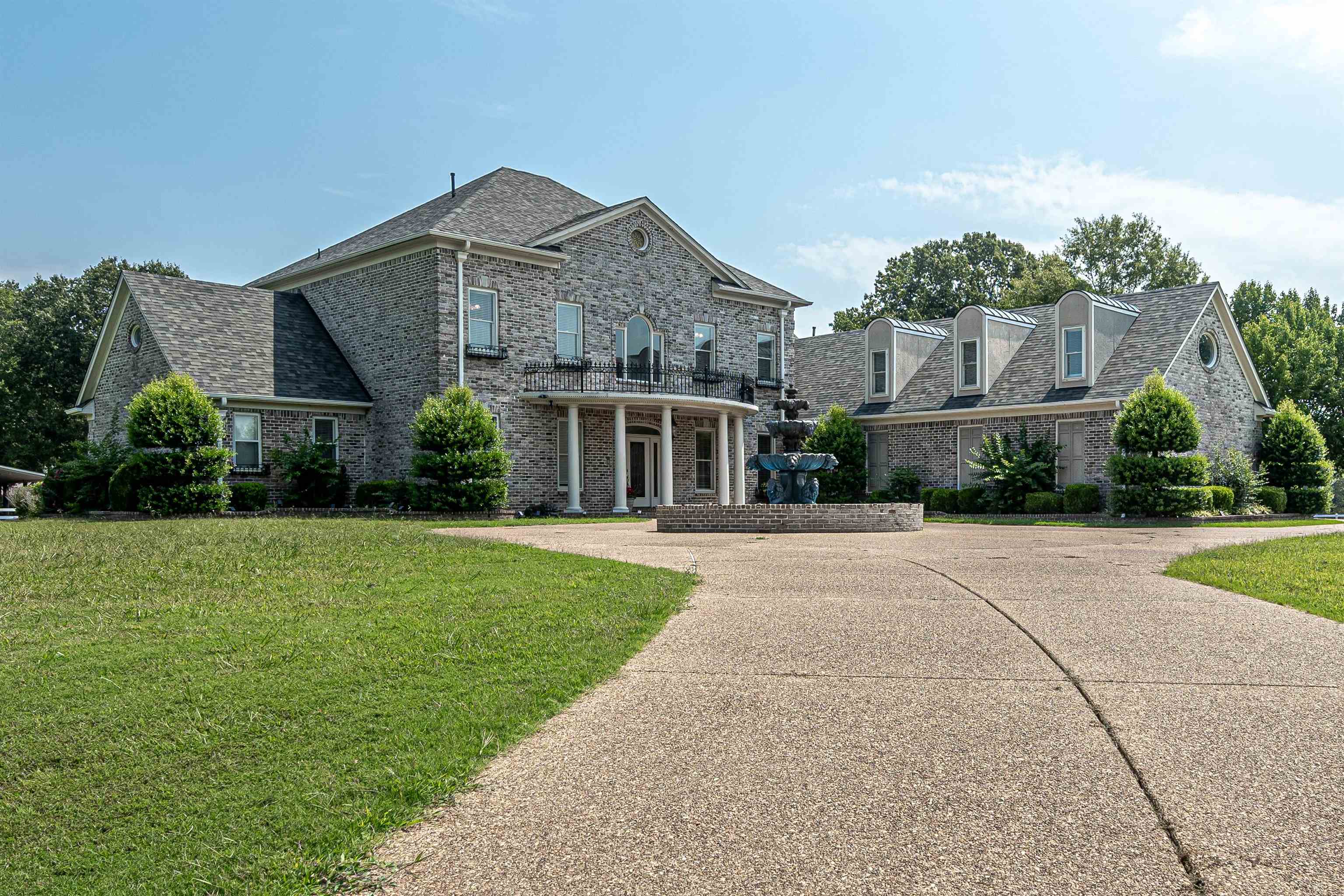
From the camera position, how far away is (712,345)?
3247 centimetres

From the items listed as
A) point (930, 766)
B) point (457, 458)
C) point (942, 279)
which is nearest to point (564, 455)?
point (457, 458)

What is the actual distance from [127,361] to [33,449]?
24.4m

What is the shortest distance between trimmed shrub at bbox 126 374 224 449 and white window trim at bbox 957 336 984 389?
1978 cm

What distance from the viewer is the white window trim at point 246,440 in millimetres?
25547

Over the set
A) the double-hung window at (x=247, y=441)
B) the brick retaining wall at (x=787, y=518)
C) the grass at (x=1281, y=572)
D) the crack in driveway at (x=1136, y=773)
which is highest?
the double-hung window at (x=247, y=441)

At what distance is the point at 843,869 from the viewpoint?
13.1ft

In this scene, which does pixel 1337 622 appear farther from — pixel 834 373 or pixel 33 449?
pixel 33 449

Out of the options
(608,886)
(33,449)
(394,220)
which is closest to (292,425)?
(394,220)

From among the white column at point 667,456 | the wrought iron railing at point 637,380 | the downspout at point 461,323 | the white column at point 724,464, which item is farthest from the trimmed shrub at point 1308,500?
the downspout at point 461,323

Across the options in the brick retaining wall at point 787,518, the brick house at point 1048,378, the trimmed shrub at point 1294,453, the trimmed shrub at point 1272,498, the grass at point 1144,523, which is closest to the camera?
the brick retaining wall at point 787,518

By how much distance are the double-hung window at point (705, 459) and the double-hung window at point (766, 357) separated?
106 inches

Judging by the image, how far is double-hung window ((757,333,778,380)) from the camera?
3412 cm

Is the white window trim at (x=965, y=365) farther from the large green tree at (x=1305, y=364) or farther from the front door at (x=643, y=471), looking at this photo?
the large green tree at (x=1305, y=364)

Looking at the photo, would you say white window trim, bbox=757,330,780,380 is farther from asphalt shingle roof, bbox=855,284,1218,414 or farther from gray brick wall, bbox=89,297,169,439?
gray brick wall, bbox=89,297,169,439
